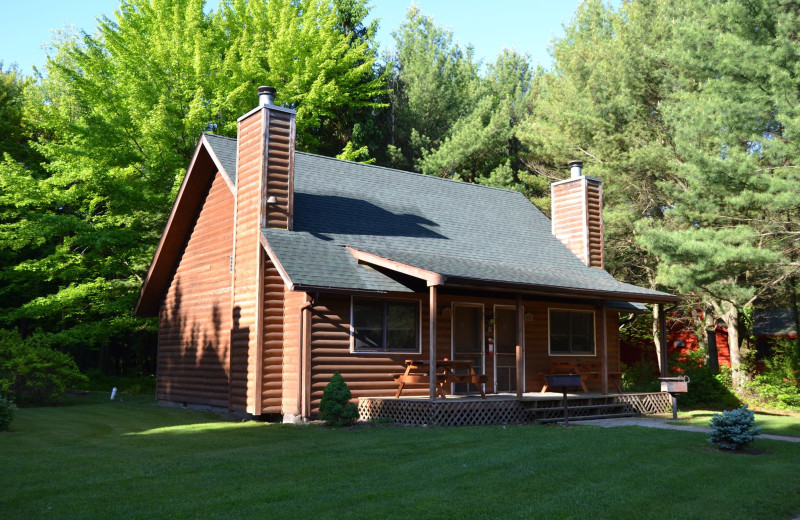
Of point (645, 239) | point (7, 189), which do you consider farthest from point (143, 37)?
point (645, 239)

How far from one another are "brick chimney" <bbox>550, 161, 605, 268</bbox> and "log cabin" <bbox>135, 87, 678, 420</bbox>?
0.15 ft

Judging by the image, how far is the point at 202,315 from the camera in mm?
16938

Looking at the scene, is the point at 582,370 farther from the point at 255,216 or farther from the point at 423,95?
the point at 423,95

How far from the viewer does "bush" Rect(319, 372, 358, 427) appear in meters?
12.8

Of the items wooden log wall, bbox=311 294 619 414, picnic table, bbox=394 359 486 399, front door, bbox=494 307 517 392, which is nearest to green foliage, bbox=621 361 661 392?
wooden log wall, bbox=311 294 619 414

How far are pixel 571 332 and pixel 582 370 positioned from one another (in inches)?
38.6

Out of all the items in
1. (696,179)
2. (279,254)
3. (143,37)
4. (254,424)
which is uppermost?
(143,37)

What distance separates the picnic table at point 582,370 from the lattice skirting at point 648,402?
3.11ft

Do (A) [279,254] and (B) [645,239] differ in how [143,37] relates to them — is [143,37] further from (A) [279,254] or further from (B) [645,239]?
(B) [645,239]

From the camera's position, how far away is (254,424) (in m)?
13.5

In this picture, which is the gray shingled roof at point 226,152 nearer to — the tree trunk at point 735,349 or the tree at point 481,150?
the tree trunk at point 735,349

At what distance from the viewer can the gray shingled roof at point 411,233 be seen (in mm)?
13898

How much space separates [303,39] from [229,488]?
2517 centimetres

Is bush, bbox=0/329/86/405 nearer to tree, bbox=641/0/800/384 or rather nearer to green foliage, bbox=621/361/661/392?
tree, bbox=641/0/800/384
